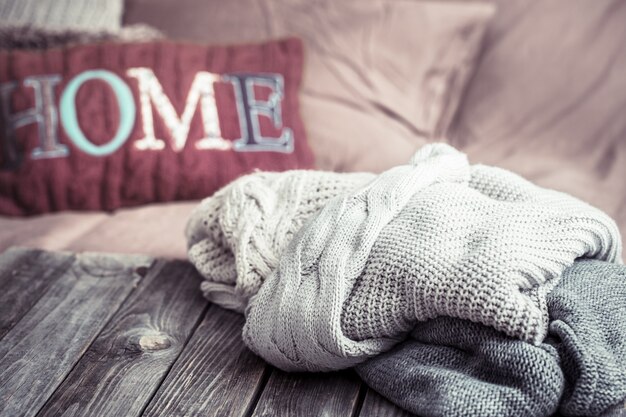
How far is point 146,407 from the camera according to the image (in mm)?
892

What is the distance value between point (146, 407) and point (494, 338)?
41 centimetres

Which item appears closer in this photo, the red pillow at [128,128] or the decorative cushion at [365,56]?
the red pillow at [128,128]

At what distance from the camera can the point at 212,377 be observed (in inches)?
37.2

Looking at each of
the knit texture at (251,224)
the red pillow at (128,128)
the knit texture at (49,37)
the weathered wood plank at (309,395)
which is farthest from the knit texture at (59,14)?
the weathered wood plank at (309,395)

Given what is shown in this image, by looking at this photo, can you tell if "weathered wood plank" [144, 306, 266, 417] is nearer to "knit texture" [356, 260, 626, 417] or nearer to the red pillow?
"knit texture" [356, 260, 626, 417]

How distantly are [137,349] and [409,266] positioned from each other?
0.38 m

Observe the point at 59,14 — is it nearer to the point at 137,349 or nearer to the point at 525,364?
the point at 137,349

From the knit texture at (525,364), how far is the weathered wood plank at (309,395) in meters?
0.03

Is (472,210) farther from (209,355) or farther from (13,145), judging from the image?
(13,145)

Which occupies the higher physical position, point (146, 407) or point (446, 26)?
point (446, 26)

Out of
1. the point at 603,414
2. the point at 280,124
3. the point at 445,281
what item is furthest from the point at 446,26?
the point at 603,414

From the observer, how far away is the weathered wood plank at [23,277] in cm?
110

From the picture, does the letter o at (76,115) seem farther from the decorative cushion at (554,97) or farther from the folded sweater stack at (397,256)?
the decorative cushion at (554,97)

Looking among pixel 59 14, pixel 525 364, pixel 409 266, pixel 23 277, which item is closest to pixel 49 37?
pixel 59 14
